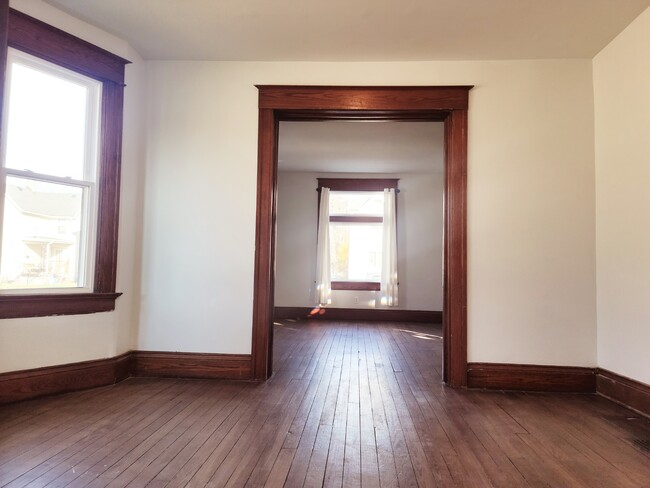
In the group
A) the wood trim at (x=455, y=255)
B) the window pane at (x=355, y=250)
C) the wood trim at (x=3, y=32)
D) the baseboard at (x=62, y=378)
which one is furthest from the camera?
the window pane at (x=355, y=250)

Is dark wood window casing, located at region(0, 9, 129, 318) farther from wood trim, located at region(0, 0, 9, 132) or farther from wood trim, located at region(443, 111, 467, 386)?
wood trim, located at region(443, 111, 467, 386)

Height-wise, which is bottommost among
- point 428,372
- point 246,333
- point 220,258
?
point 428,372

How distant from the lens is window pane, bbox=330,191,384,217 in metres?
7.48

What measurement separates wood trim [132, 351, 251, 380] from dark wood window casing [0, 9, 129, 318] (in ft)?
1.78

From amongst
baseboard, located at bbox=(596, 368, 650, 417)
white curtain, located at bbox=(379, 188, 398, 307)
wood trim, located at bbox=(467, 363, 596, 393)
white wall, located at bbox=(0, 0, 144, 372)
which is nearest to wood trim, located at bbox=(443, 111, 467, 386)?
wood trim, located at bbox=(467, 363, 596, 393)

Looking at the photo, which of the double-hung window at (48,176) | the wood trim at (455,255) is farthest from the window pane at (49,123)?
the wood trim at (455,255)

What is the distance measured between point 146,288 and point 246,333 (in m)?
0.93

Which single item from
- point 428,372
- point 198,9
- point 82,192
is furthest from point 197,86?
point 428,372

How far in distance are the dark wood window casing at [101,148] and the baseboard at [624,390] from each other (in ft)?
12.3

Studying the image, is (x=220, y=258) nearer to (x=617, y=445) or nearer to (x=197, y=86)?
(x=197, y=86)

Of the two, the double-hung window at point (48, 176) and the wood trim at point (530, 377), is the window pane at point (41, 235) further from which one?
the wood trim at point (530, 377)

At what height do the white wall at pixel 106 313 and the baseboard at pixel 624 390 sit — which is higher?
the white wall at pixel 106 313

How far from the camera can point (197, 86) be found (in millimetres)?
3363

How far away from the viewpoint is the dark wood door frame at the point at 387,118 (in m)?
3.16
